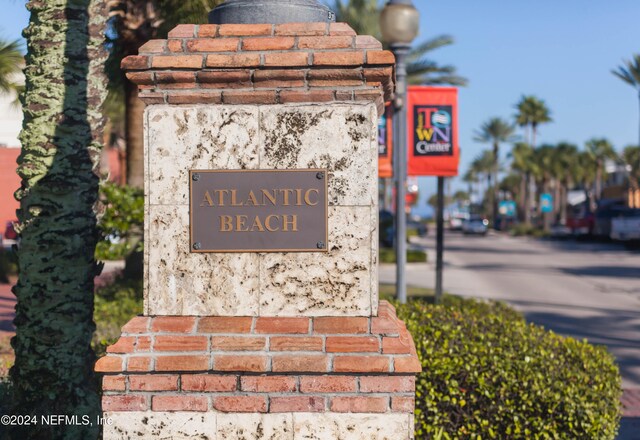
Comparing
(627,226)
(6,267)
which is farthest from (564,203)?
(6,267)

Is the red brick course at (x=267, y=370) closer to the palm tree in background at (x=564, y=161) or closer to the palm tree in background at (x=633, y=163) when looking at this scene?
the palm tree in background at (x=633, y=163)

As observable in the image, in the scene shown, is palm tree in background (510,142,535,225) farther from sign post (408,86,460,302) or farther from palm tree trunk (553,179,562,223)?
sign post (408,86,460,302)

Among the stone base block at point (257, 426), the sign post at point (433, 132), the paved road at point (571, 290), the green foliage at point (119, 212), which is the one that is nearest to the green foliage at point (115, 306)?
the green foliage at point (119, 212)

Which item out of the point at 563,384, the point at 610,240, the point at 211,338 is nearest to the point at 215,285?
the point at 211,338

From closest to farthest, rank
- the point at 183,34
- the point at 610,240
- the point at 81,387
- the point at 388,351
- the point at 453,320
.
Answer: the point at 388,351
the point at 183,34
the point at 81,387
the point at 453,320
the point at 610,240

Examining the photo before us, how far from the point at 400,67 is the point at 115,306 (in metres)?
5.80

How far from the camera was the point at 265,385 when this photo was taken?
12.9 ft

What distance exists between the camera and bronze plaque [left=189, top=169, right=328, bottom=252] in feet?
13.3

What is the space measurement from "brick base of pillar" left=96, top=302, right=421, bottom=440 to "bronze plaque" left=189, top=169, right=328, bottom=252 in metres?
0.45

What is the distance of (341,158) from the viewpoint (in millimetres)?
4059

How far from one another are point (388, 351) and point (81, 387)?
262 cm

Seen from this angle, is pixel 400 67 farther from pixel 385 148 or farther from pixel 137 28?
pixel 137 28

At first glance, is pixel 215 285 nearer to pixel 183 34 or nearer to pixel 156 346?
pixel 156 346

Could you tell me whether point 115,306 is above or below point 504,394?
below
